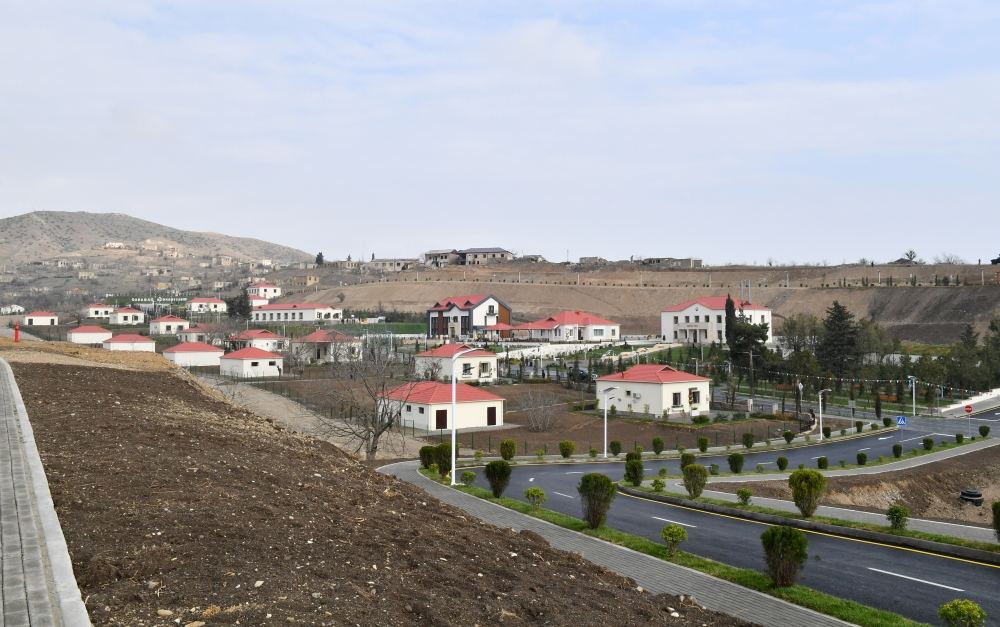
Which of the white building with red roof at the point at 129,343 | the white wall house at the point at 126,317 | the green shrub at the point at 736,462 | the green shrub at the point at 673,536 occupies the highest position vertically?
the white wall house at the point at 126,317

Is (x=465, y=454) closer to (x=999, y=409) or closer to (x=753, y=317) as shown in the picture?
(x=999, y=409)

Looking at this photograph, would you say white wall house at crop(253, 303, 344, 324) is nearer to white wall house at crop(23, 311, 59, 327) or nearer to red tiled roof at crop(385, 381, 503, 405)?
white wall house at crop(23, 311, 59, 327)

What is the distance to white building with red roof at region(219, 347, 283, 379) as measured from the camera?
71.2 metres

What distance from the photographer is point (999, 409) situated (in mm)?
59219

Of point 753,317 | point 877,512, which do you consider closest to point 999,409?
point 753,317

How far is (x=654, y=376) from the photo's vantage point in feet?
178

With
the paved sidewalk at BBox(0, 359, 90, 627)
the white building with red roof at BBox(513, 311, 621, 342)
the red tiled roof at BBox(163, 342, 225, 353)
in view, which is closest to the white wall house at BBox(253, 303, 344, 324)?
the white building with red roof at BBox(513, 311, 621, 342)

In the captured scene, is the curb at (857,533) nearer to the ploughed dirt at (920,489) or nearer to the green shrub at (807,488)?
the green shrub at (807,488)

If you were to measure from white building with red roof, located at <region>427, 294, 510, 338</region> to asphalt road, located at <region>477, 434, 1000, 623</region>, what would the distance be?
69922 millimetres

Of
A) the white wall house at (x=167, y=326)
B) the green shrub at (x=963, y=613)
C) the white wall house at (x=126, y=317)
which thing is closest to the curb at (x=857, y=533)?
the green shrub at (x=963, y=613)

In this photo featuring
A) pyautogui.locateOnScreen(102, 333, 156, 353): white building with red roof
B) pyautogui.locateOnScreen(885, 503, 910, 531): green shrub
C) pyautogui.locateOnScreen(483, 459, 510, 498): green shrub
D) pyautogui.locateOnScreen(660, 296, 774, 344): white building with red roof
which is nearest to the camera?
pyautogui.locateOnScreen(885, 503, 910, 531): green shrub

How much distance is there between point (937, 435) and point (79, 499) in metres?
49.7

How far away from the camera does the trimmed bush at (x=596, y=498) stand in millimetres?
18019

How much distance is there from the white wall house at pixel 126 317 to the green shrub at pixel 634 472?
99.5 m
